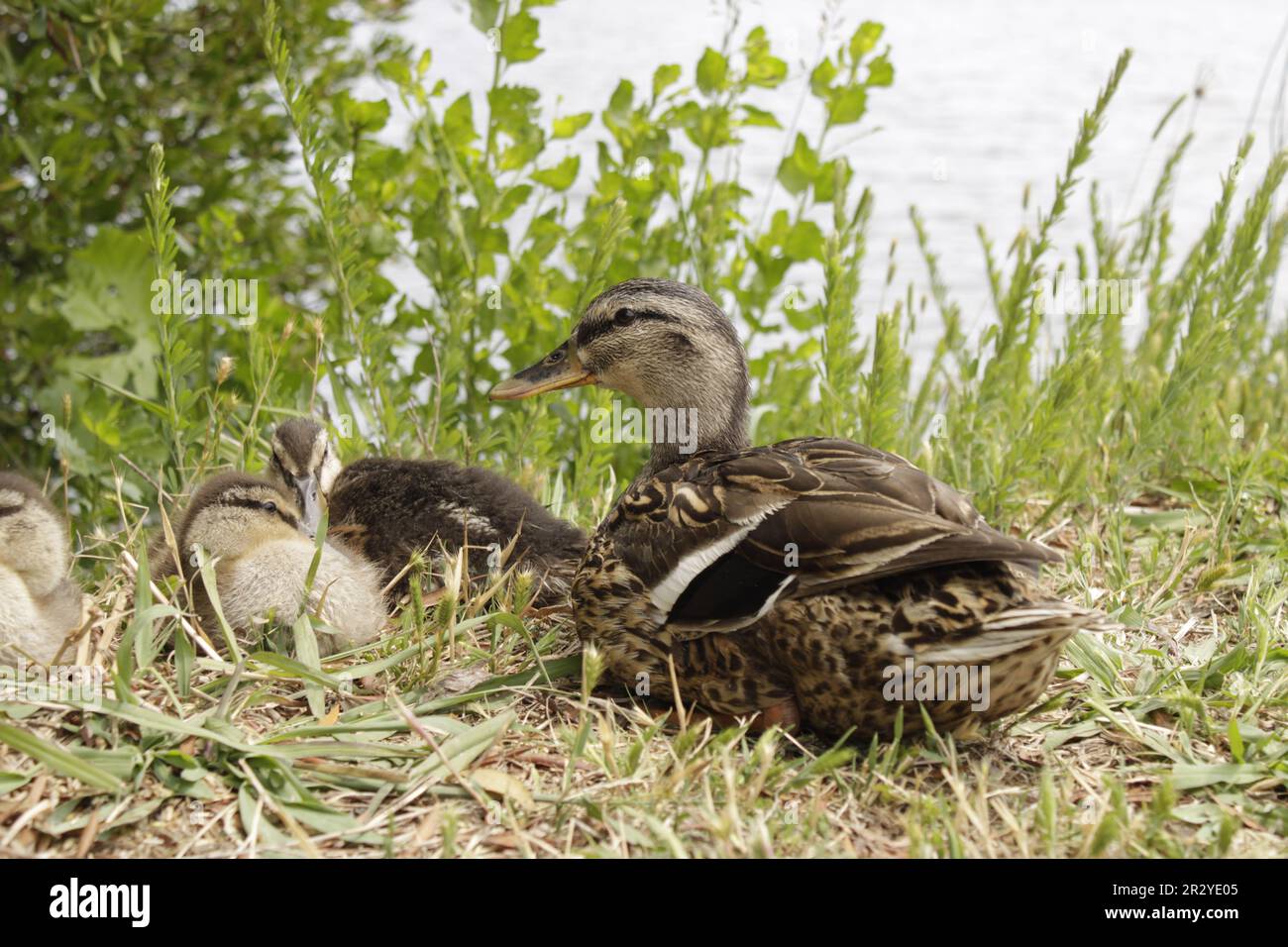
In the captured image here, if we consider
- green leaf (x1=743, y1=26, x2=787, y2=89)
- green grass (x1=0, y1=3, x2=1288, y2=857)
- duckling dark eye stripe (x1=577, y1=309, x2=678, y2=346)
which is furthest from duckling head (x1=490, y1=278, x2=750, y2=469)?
green leaf (x1=743, y1=26, x2=787, y2=89)

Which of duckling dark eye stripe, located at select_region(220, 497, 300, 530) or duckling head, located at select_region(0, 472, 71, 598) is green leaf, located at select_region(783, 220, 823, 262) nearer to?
duckling dark eye stripe, located at select_region(220, 497, 300, 530)

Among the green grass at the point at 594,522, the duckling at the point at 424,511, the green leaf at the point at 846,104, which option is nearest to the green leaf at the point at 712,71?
the green grass at the point at 594,522

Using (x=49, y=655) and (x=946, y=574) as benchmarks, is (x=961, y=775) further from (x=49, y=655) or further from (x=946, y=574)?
(x=49, y=655)

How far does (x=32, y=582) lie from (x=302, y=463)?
3.27 ft

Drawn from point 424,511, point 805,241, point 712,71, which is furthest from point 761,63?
point 424,511

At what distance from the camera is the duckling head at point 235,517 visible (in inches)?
148

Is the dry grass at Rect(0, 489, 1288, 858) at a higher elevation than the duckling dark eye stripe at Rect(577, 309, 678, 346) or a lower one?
lower

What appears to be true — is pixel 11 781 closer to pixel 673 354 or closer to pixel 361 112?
pixel 673 354

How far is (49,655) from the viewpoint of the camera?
11.1 feet

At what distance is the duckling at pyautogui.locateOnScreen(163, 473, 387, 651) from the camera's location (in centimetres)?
362

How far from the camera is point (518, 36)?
5.16m

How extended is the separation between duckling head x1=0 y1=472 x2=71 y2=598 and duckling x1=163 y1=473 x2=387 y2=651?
377 millimetres
